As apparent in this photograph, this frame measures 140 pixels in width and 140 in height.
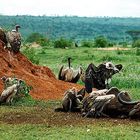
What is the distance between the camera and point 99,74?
1755cm

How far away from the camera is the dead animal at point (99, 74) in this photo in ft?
56.0

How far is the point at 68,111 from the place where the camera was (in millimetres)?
15156

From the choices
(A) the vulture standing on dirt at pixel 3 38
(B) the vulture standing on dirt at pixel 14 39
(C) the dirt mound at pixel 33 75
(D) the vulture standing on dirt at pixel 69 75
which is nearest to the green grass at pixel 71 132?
(C) the dirt mound at pixel 33 75

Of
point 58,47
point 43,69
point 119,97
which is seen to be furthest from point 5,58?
point 58,47

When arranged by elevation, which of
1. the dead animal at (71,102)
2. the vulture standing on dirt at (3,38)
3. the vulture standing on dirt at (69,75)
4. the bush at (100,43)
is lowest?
the bush at (100,43)

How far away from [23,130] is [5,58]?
8.13 meters

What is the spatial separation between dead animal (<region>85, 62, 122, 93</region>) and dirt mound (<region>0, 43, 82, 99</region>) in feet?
5.43

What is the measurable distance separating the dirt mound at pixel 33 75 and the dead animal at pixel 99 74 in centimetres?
165

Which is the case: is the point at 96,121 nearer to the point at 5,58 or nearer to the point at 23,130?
the point at 23,130

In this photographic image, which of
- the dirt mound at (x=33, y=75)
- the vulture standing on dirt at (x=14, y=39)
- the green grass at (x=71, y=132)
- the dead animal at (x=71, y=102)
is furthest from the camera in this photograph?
the vulture standing on dirt at (x=14, y=39)

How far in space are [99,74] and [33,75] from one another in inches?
152

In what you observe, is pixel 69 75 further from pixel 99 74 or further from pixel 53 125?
pixel 53 125

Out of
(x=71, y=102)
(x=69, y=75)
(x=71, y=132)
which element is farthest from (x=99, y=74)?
(x=71, y=132)

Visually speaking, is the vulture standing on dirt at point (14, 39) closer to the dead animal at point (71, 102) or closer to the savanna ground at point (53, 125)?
the savanna ground at point (53, 125)
